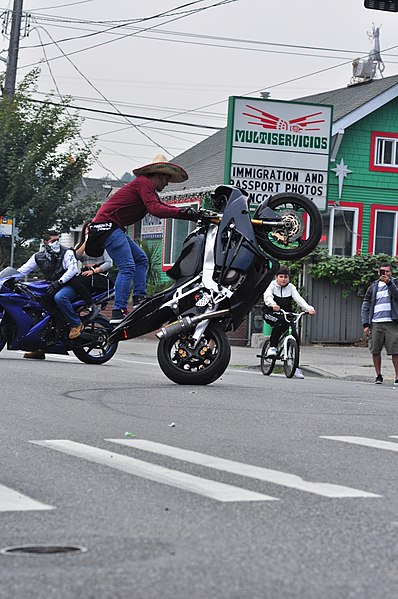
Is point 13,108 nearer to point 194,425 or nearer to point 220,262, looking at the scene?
point 220,262

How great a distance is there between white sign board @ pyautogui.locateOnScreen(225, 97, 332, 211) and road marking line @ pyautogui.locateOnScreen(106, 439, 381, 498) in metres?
20.6

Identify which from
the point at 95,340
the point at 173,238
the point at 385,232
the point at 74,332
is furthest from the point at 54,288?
the point at 173,238

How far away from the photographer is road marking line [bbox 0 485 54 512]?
566cm

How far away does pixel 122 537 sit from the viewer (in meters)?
5.04

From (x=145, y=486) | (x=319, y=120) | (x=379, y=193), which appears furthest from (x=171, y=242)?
(x=145, y=486)

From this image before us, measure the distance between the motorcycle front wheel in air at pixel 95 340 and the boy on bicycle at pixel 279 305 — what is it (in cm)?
254

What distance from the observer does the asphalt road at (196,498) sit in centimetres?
440

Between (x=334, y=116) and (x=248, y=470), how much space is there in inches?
1185

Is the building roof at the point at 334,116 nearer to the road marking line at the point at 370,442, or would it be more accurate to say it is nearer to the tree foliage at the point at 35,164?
the tree foliage at the point at 35,164

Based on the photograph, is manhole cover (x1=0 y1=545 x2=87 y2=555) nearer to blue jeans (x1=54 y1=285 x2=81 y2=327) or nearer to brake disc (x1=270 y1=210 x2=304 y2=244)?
brake disc (x1=270 y1=210 x2=304 y2=244)

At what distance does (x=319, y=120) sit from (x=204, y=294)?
1804 cm

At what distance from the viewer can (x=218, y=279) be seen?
1225 cm

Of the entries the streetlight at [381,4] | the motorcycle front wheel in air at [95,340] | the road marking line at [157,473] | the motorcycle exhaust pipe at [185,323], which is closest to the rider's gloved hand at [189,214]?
the motorcycle exhaust pipe at [185,323]

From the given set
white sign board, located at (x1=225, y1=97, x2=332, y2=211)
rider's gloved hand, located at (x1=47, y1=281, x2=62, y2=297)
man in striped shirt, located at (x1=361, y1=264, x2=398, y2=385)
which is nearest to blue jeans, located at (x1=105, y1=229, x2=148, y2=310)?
rider's gloved hand, located at (x1=47, y1=281, x2=62, y2=297)
